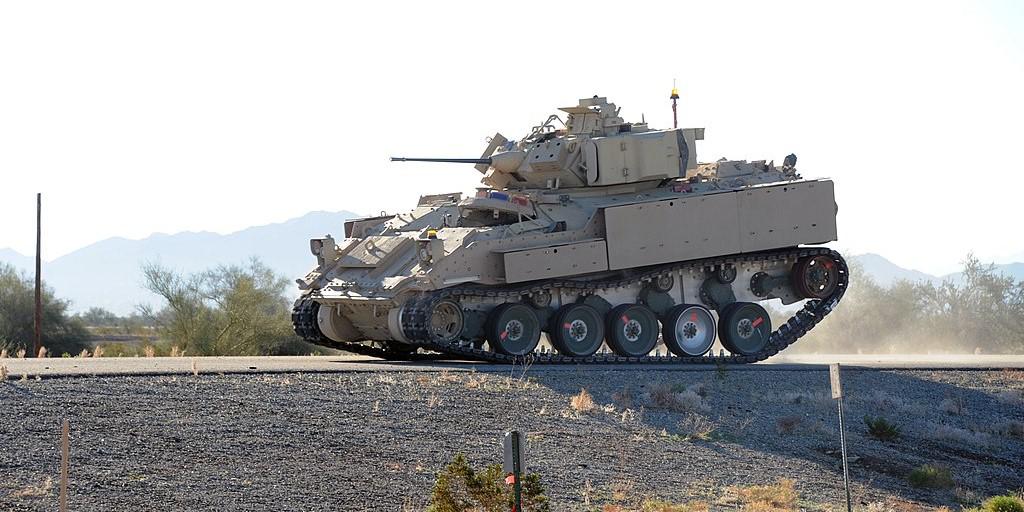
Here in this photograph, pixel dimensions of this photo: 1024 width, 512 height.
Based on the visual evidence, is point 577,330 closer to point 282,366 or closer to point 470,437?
point 282,366

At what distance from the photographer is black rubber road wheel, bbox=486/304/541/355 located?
1033 inches

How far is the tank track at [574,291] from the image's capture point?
25125mm

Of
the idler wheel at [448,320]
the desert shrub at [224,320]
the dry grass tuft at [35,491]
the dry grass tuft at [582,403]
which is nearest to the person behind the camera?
the dry grass tuft at [35,491]

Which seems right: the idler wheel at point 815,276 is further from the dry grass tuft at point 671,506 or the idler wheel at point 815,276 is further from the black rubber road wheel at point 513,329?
the dry grass tuft at point 671,506

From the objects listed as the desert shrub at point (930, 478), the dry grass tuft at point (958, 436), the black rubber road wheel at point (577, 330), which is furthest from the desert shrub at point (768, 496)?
the black rubber road wheel at point (577, 330)

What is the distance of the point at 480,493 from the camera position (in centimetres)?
1417

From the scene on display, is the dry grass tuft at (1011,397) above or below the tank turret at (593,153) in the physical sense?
below

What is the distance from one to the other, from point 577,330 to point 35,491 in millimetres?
13999

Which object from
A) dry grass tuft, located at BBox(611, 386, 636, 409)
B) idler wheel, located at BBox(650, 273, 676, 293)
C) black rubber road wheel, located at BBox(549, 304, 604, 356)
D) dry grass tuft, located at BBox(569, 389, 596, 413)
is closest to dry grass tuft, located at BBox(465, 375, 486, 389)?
dry grass tuft, located at BBox(569, 389, 596, 413)

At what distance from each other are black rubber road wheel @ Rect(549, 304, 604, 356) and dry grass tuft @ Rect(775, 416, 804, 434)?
248 inches

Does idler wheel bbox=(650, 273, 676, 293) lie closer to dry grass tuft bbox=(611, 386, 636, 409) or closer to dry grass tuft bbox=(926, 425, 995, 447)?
dry grass tuft bbox=(611, 386, 636, 409)

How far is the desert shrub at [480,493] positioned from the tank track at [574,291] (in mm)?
10158

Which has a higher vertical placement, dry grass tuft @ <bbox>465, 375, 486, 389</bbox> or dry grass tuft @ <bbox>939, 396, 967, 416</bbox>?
dry grass tuft @ <bbox>465, 375, 486, 389</bbox>

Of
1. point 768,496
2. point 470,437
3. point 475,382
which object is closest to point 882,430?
point 768,496
